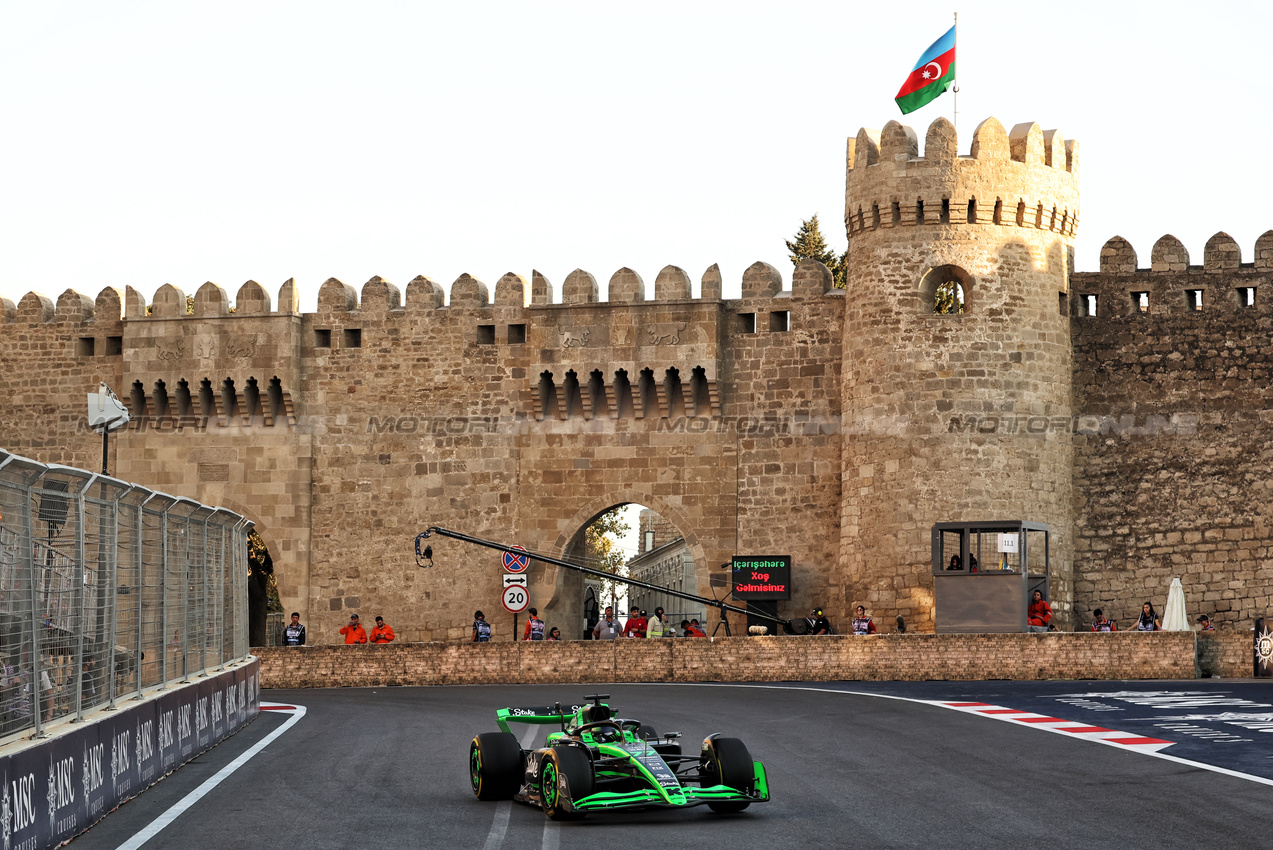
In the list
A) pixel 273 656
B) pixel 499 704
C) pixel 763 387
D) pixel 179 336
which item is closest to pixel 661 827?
pixel 499 704

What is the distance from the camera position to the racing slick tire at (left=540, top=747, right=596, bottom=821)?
10281 mm

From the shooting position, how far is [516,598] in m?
31.0

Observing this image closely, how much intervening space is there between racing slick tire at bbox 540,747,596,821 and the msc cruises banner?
109 inches

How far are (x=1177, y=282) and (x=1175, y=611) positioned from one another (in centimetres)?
663

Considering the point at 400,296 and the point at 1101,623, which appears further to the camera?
the point at 400,296

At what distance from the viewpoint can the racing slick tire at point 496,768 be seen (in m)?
11.2

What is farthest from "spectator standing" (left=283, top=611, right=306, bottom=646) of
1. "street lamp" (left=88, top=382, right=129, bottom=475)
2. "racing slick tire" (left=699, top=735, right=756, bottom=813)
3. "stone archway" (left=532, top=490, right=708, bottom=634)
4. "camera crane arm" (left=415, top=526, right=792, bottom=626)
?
"racing slick tire" (left=699, top=735, right=756, bottom=813)

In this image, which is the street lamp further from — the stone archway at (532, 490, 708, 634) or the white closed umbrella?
the white closed umbrella

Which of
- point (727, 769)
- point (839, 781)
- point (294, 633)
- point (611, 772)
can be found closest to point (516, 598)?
point (294, 633)

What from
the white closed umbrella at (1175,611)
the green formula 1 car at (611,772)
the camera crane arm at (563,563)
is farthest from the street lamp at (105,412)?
the white closed umbrella at (1175,611)

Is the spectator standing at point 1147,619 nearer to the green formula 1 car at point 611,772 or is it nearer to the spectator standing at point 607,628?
the spectator standing at point 607,628

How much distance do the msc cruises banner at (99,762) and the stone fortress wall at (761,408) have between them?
55.6ft

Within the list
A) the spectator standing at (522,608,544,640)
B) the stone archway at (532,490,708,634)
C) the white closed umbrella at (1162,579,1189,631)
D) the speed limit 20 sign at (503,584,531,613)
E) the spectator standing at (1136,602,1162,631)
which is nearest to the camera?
the white closed umbrella at (1162,579,1189,631)

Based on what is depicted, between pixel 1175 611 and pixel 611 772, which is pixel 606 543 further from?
pixel 611 772
